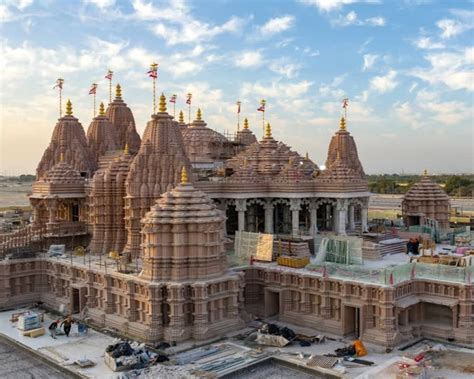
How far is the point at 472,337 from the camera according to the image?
65.6ft

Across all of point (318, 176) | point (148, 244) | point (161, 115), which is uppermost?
point (161, 115)

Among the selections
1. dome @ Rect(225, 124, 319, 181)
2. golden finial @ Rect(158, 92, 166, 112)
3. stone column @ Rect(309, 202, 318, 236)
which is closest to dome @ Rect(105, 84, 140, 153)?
dome @ Rect(225, 124, 319, 181)

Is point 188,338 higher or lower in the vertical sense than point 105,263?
lower

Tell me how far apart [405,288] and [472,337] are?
2.91m

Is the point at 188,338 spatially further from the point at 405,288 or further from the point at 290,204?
the point at 290,204

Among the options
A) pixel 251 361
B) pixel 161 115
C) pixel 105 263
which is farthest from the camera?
pixel 161 115

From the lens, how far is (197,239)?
21.0 meters

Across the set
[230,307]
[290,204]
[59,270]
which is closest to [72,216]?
[59,270]

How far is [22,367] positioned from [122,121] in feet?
83.4

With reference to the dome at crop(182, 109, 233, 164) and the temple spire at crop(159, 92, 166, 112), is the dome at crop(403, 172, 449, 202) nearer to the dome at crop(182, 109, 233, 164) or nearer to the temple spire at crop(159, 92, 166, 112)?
the dome at crop(182, 109, 233, 164)

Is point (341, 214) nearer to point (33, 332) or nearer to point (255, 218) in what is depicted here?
point (255, 218)

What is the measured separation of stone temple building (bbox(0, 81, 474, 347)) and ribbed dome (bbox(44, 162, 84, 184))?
0.29ft

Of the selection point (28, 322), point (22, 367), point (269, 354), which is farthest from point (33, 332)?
point (269, 354)

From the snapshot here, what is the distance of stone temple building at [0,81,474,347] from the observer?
2064 centimetres
